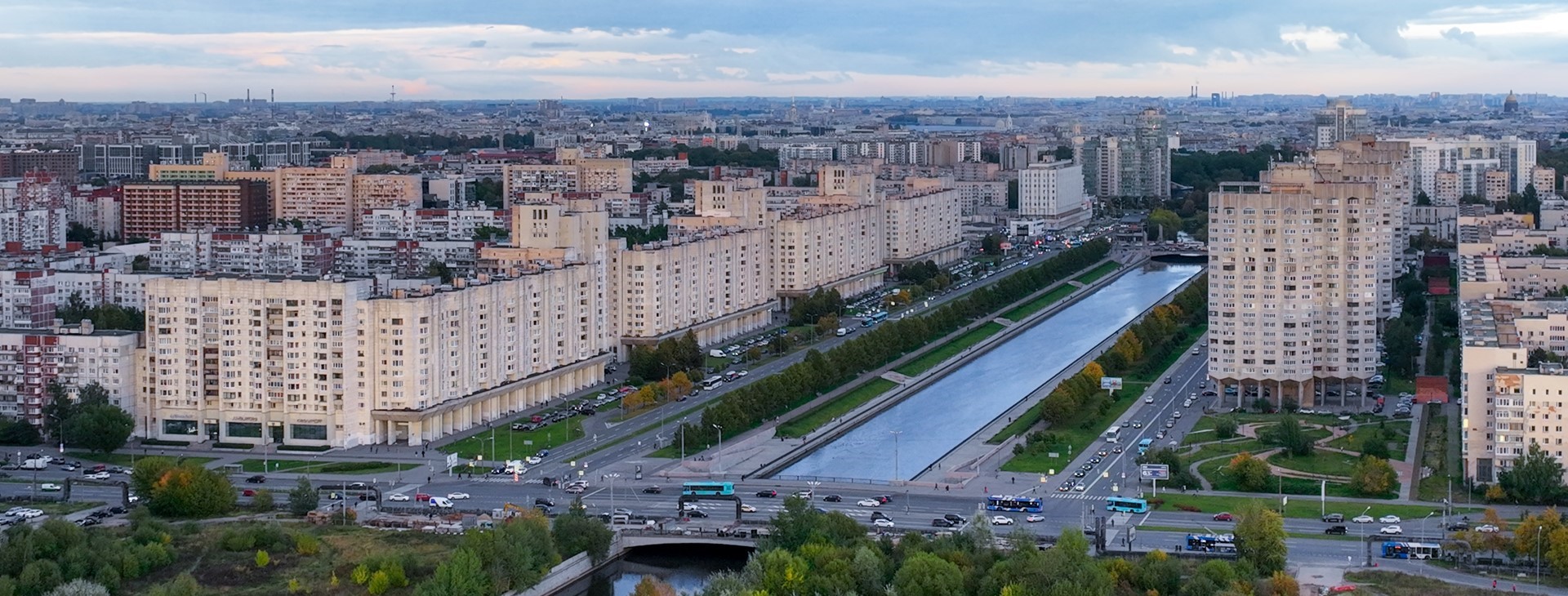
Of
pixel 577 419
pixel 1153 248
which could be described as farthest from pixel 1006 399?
pixel 1153 248

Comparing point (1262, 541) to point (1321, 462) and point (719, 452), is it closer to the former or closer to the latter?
point (1321, 462)

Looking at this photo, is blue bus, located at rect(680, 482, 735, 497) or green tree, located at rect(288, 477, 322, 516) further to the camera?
blue bus, located at rect(680, 482, 735, 497)

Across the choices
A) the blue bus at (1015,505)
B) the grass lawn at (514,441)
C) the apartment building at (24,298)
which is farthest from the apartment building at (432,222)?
the blue bus at (1015,505)

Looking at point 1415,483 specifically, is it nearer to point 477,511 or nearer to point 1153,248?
point 477,511

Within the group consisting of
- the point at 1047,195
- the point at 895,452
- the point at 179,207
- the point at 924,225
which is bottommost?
the point at 895,452

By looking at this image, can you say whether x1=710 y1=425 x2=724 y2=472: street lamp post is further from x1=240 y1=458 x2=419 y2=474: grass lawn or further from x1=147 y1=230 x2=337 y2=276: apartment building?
x1=147 y1=230 x2=337 y2=276: apartment building

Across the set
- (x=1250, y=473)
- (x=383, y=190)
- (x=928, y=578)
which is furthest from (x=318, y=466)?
(x=383, y=190)

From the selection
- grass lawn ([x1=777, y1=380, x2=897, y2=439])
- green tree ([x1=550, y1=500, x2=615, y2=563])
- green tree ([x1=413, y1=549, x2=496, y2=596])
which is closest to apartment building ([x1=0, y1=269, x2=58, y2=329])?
grass lawn ([x1=777, y1=380, x2=897, y2=439])
